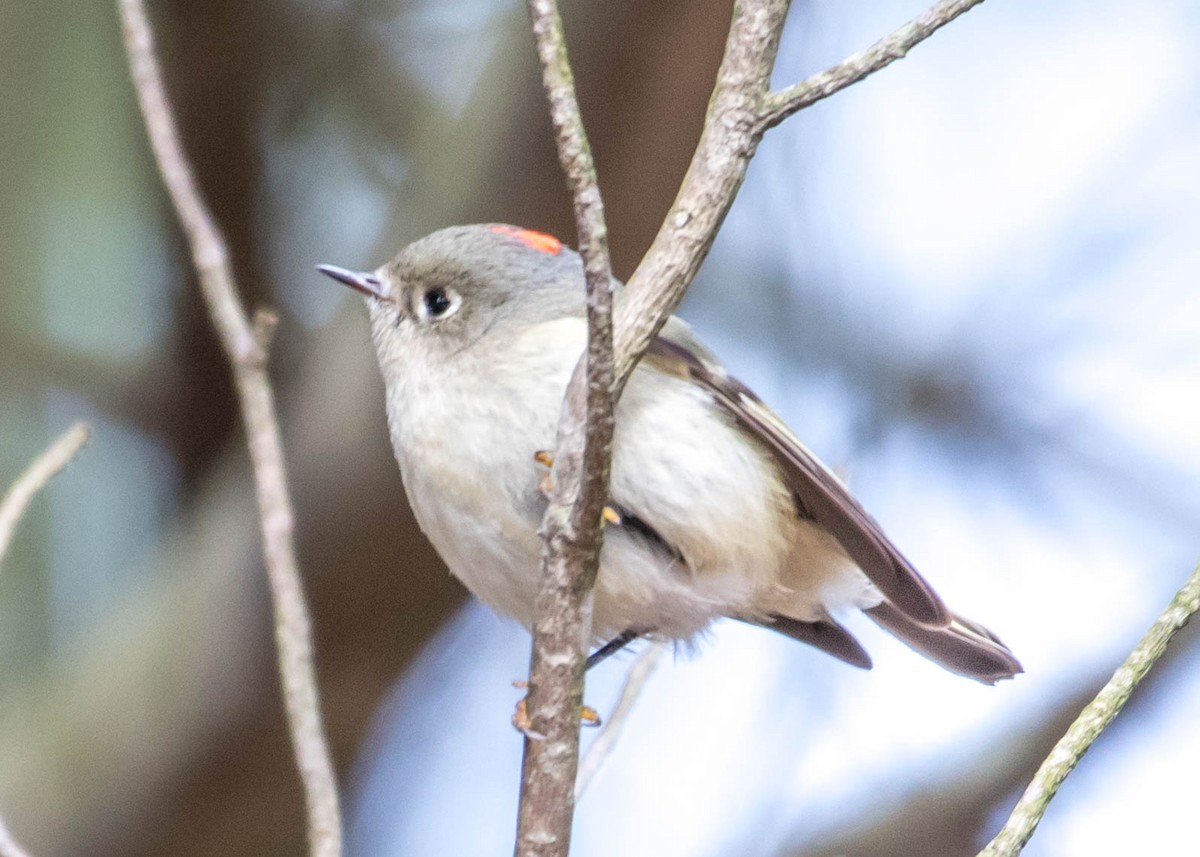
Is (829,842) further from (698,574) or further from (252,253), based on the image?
(252,253)

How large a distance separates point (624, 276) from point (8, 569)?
6.22 ft

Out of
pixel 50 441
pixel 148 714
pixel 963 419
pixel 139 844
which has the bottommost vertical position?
pixel 139 844

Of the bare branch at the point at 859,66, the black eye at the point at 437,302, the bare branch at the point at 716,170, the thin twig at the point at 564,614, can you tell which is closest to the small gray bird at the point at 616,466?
the black eye at the point at 437,302

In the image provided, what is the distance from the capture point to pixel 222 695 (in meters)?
2.95

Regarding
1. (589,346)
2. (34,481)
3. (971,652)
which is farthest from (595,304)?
(971,652)

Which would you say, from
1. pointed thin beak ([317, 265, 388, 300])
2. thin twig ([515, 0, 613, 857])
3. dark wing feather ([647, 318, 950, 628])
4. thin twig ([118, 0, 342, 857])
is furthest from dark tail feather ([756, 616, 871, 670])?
thin twig ([118, 0, 342, 857])

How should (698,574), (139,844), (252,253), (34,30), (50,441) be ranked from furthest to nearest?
1. (34,30)
2. (50,441)
3. (252,253)
4. (139,844)
5. (698,574)

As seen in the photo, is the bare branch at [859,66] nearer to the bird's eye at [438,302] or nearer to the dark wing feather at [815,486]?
the dark wing feather at [815,486]

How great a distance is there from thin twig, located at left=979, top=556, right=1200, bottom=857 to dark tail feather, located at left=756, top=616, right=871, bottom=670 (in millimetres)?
1171

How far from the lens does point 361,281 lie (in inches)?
88.6

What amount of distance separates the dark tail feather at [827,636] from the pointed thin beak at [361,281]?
0.88 meters

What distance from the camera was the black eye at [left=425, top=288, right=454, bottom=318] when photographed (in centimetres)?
222

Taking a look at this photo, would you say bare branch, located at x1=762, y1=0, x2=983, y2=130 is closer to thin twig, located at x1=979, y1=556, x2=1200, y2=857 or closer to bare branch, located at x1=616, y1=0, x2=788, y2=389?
bare branch, located at x1=616, y1=0, x2=788, y2=389

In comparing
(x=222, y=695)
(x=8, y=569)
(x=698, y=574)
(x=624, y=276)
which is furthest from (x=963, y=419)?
(x=8, y=569)
